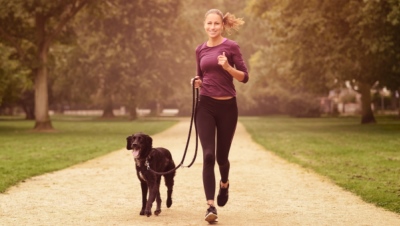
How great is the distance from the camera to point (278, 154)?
19328 millimetres

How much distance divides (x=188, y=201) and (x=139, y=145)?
2132 mm

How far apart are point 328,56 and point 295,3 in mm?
3565

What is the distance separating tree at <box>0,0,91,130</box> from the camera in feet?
111

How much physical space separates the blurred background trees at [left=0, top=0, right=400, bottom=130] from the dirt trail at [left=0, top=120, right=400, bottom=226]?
55.4 ft

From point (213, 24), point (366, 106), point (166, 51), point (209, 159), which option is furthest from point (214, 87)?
point (166, 51)

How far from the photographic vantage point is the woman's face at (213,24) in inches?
306

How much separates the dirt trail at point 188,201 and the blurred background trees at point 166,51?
55.4 feet

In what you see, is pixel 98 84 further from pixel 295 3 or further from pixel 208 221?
pixel 208 221

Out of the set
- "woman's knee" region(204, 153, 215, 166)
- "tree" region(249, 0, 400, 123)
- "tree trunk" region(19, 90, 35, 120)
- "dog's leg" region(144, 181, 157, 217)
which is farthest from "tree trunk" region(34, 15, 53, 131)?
"tree trunk" region(19, 90, 35, 120)

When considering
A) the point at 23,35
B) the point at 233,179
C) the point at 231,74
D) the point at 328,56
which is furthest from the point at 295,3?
the point at 231,74

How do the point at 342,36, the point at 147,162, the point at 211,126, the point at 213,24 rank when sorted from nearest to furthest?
1. the point at 213,24
2. the point at 211,126
3. the point at 147,162
4. the point at 342,36

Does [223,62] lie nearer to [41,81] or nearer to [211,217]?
[211,217]

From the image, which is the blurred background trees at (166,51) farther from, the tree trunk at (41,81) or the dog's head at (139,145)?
the dog's head at (139,145)

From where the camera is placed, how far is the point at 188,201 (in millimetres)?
9867
